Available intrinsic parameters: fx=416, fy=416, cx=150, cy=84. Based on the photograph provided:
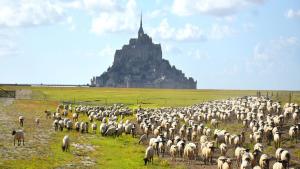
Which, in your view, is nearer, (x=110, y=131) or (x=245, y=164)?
(x=245, y=164)

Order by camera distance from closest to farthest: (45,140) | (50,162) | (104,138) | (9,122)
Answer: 1. (50,162)
2. (45,140)
3. (104,138)
4. (9,122)

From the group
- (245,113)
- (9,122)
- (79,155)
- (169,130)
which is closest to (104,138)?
(169,130)

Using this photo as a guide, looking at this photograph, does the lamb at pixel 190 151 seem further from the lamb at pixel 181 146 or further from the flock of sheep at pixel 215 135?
the lamb at pixel 181 146

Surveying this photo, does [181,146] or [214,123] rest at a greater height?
[214,123]

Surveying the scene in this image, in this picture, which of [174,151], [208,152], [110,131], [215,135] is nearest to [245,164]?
[208,152]

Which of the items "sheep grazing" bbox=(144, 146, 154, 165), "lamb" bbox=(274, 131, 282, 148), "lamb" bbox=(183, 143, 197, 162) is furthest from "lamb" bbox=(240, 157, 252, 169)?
"lamb" bbox=(274, 131, 282, 148)

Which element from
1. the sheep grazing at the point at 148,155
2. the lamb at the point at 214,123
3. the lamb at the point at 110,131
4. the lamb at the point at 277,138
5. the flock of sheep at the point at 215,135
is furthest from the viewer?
the lamb at the point at 214,123

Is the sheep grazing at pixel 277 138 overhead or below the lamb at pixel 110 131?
overhead

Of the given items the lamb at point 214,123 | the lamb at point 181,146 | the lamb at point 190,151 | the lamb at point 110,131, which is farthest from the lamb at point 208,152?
the lamb at point 214,123

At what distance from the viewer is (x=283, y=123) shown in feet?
142

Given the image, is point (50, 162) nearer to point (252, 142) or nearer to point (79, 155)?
point (79, 155)

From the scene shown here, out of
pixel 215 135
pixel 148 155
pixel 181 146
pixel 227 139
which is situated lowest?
pixel 148 155

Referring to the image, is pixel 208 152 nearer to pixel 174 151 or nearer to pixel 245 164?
pixel 174 151

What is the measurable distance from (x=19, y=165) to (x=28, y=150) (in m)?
5.36
